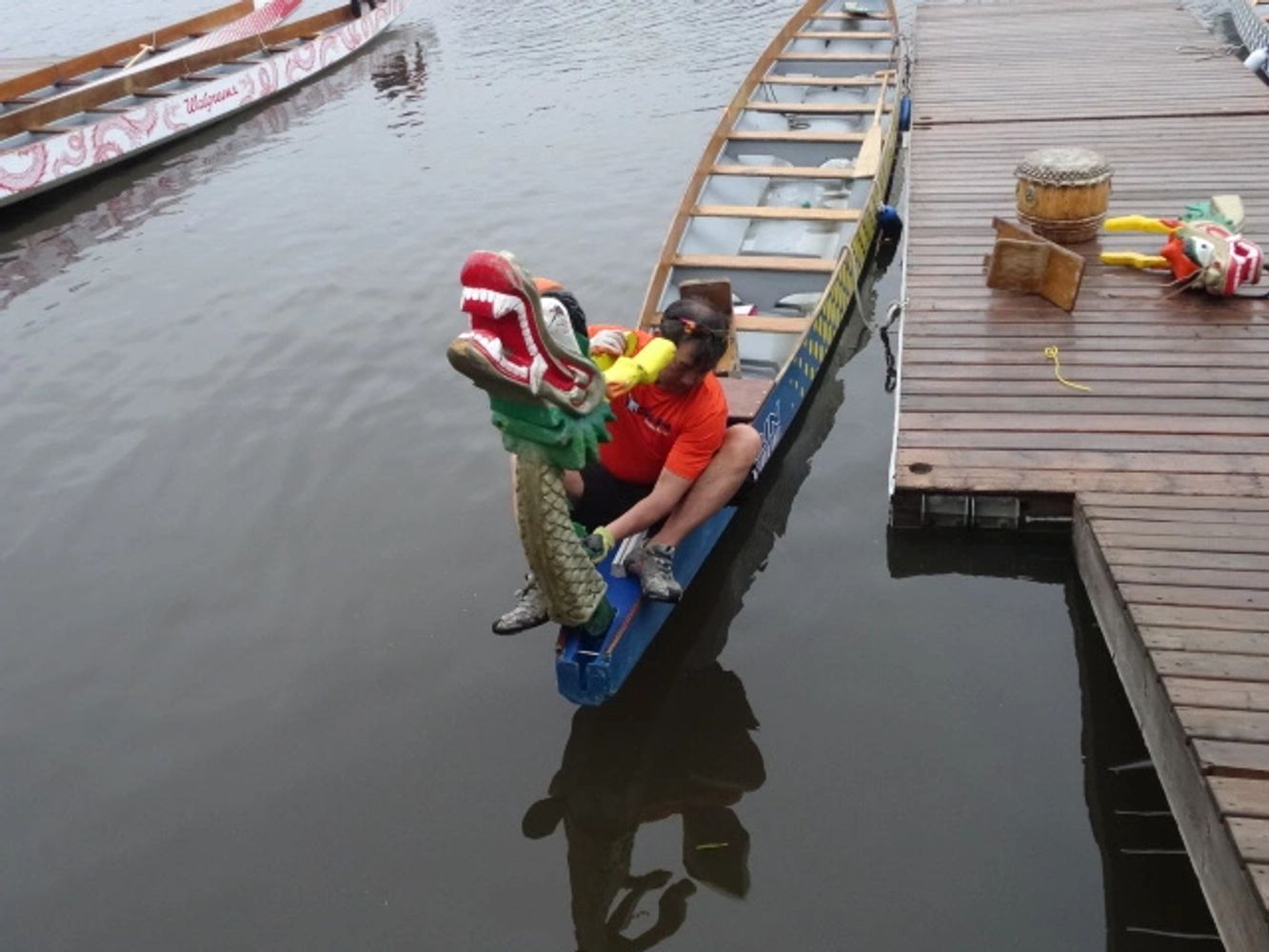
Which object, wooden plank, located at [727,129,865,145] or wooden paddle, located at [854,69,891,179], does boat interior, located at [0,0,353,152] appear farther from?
wooden paddle, located at [854,69,891,179]

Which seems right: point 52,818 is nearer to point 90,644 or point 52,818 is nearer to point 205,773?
point 205,773

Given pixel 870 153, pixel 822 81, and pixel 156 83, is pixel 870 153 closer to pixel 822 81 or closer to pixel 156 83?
pixel 822 81

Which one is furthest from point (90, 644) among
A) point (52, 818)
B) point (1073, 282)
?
point (1073, 282)

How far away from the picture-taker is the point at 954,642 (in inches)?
211

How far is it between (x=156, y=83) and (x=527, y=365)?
13480 mm

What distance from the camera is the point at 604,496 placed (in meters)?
5.29

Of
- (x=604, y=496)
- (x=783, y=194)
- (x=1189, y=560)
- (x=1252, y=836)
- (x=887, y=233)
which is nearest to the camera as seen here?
(x=1252, y=836)

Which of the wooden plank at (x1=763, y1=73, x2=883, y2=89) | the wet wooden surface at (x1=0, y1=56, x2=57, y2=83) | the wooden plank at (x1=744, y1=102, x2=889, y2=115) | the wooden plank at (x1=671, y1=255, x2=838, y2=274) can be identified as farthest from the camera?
the wet wooden surface at (x1=0, y1=56, x2=57, y2=83)

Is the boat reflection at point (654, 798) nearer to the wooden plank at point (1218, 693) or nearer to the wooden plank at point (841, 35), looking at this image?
the wooden plank at point (1218, 693)

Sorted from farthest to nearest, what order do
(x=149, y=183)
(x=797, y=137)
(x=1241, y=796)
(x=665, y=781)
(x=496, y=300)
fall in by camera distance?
(x=149, y=183) → (x=797, y=137) → (x=665, y=781) → (x=496, y=300) → (x=1241, y=796)

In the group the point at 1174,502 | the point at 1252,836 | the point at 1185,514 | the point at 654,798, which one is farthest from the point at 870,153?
the point at 1252,836

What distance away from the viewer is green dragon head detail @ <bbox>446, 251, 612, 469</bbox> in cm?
377

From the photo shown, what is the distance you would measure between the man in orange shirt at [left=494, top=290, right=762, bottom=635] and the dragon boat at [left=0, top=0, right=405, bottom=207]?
31.3 feet

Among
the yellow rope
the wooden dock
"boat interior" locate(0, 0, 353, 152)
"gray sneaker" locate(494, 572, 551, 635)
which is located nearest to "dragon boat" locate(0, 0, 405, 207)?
"boat interior" locate(0, 0, 353, 152)
